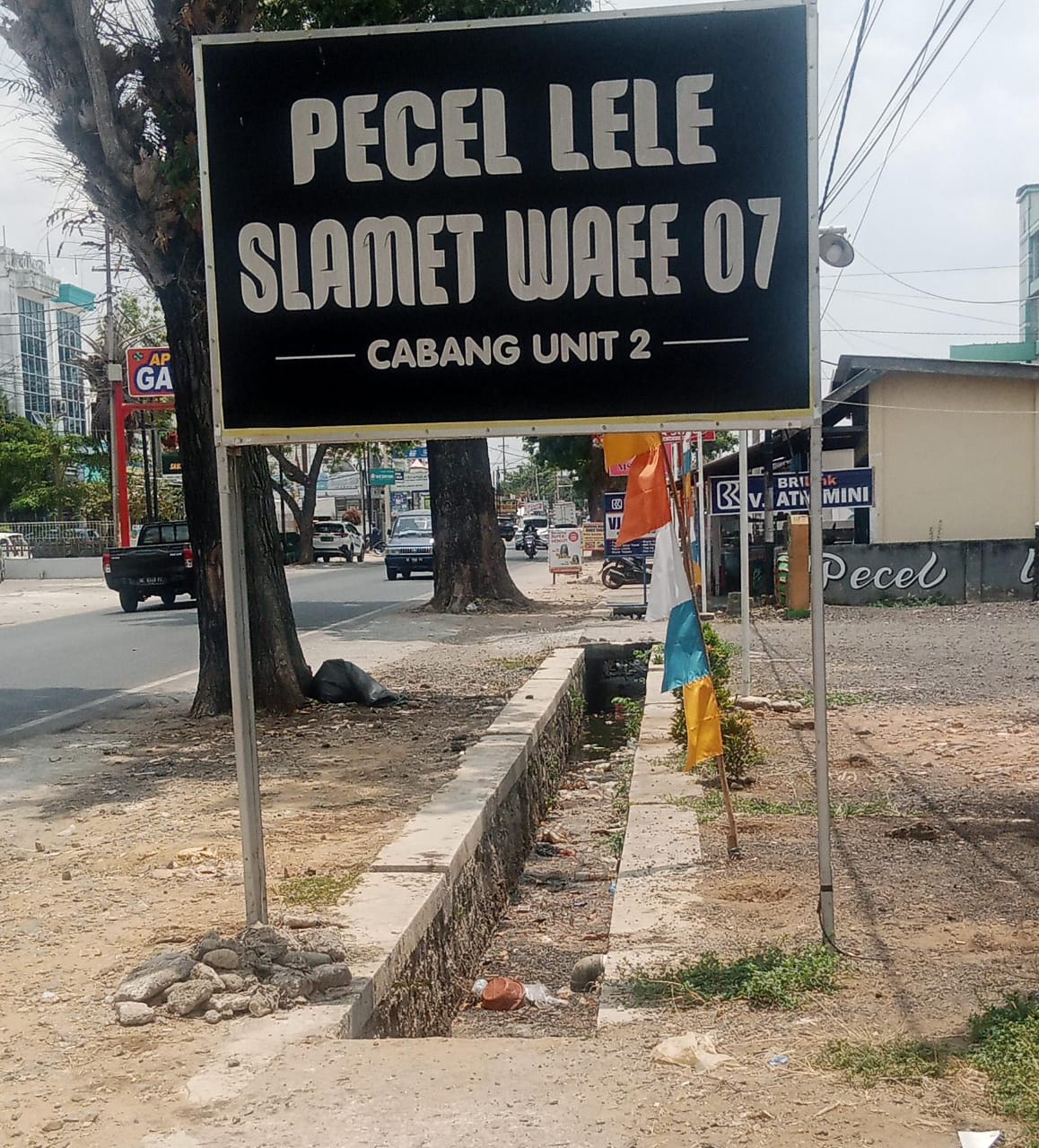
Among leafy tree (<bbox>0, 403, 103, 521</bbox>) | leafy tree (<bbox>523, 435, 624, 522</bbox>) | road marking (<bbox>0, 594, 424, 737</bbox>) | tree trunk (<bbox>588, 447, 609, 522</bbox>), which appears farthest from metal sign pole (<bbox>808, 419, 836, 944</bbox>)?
leafy tree (<bbox>0, 403, 103, 521</bbox>)

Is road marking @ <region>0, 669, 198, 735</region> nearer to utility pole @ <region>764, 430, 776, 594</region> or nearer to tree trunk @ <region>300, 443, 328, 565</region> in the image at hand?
utility pole @ <region>764, 430, 776, 594</region>

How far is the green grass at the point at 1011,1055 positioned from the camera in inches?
131

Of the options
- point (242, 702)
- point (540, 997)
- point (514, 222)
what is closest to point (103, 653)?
point (540, 997)

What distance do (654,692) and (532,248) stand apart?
7713 mm

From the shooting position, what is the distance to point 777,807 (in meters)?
7.08

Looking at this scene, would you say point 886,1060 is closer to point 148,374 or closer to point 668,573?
point 668,573

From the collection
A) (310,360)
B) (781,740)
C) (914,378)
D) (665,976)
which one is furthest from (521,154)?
(914,378)

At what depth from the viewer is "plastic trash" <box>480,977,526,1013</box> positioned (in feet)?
17.9

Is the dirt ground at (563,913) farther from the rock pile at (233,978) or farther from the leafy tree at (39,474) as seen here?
the leafy tree at (39,474)

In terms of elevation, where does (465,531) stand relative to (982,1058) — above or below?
above

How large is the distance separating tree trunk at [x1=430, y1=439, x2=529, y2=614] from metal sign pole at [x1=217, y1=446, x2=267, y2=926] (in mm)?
17982

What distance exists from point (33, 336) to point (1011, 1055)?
391ft

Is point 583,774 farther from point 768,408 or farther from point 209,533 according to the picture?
point 768,408

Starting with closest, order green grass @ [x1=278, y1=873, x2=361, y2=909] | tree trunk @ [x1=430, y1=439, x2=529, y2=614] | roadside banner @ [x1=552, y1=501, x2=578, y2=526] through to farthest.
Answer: green grass @ [x1=278, y1=873, x2=361, y2=909] → tree trunk @ [x1=430, y1=439, x2=529, y2=614] → roadside banner @ [x1=552, y1=501, x2=578, y2=526]
